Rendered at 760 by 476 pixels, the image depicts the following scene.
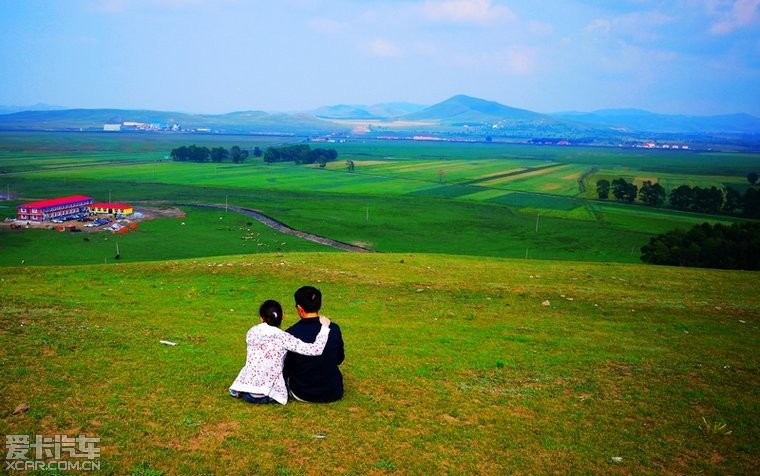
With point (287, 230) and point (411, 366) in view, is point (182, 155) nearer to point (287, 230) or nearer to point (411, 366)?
point (287, 230)

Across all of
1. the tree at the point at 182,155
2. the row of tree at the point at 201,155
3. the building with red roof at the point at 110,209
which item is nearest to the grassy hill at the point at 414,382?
the building with red roof at the point at 110,209

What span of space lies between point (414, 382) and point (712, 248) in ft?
148

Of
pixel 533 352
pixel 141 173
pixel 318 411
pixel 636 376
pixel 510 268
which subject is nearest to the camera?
pixel 318 411

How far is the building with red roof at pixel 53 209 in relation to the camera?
7069cm

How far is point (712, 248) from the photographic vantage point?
4716 centimetres

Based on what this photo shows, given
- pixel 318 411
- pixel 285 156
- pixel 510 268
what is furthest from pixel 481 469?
pixel 285 156

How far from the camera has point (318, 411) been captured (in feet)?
34.6

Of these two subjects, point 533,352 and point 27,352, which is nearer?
point 27,352

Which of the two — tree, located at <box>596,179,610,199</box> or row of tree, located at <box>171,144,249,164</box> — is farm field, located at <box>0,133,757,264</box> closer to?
tree, located at <box>596,179,610,199</box>

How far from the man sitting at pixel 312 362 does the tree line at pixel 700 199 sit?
104 m

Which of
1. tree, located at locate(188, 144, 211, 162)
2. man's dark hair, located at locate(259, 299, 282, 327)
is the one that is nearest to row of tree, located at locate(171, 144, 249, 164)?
tree, located at locate(188, 144, 211, 162)

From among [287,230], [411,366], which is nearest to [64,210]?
[287,230]

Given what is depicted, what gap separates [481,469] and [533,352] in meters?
6.88

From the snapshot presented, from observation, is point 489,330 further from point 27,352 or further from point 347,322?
point 27,352
